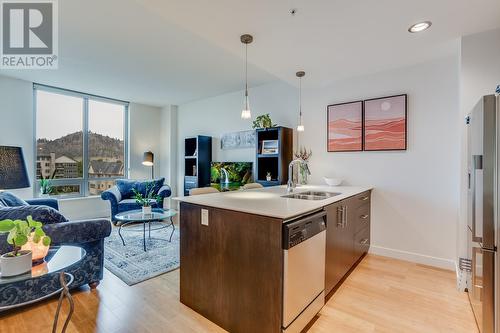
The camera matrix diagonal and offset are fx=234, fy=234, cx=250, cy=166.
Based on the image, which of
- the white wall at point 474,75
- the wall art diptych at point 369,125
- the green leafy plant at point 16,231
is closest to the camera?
the green leafy plant at point 16,231

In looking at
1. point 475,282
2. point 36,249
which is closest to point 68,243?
point 36,249

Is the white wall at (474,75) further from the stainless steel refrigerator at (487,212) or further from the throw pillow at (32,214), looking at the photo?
the throw pillow at (32,214)

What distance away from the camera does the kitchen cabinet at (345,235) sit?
2076 millimetres

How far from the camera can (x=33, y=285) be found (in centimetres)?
194

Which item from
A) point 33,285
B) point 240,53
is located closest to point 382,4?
point 240,53

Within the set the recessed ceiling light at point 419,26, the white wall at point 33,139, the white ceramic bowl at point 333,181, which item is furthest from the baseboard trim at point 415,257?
the white wall at point 33,139

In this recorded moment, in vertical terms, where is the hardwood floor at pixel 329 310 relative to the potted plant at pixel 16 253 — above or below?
below

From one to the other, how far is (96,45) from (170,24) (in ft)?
4.07

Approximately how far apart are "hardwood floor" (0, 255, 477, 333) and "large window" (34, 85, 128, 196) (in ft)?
12.0

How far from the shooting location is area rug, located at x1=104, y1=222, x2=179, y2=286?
2.64 meters

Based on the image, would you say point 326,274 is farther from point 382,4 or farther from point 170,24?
point 170,24

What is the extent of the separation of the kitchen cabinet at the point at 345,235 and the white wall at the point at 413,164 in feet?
1.14

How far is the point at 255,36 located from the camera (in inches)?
93.4

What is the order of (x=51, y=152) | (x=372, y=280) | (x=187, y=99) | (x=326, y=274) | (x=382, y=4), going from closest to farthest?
(x=382, y=4)
(x=326, y=274)
(x=372, y=280)
(x=51, y=152)
(x=187, y=99)
